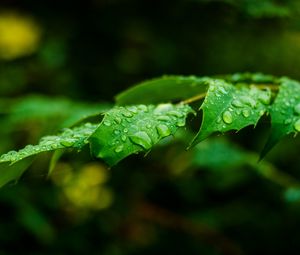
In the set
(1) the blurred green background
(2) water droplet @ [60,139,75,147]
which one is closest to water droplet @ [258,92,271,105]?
(2) water droplet @ [60,139,75,147]

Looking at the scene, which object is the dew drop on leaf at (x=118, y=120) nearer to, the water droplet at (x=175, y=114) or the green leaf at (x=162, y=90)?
the water droplet at (x=175, y=114)

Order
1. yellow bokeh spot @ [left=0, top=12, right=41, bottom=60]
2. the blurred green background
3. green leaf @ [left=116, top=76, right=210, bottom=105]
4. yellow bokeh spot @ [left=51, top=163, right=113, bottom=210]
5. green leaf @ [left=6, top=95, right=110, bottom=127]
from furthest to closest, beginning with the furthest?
yellow bokeh spot @ [left=0, top=12, right=41, bottom=60]
yellow bokeh spot @ [left=51, top=163, right=113, bottom=210]
the blurred green background
green leaf @ [left=6, top=95, right=110, bottom=127]
green leaf @ [left=116, top=76, right=210, bottom=105]

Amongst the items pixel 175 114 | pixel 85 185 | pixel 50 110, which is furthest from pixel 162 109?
pixel 85 185

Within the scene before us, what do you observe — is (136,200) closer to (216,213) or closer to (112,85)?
(216,213)

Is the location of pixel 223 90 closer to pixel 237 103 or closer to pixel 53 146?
pixel 237 103

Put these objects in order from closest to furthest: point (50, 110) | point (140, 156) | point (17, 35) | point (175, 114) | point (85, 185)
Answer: point (175, 114)
point (50, 110)
point (140, 156)
point (85, 185)
point (17, 35)

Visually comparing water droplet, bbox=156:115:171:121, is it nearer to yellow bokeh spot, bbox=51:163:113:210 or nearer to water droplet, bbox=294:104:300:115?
water droplet, bbox=294:104:300:115
